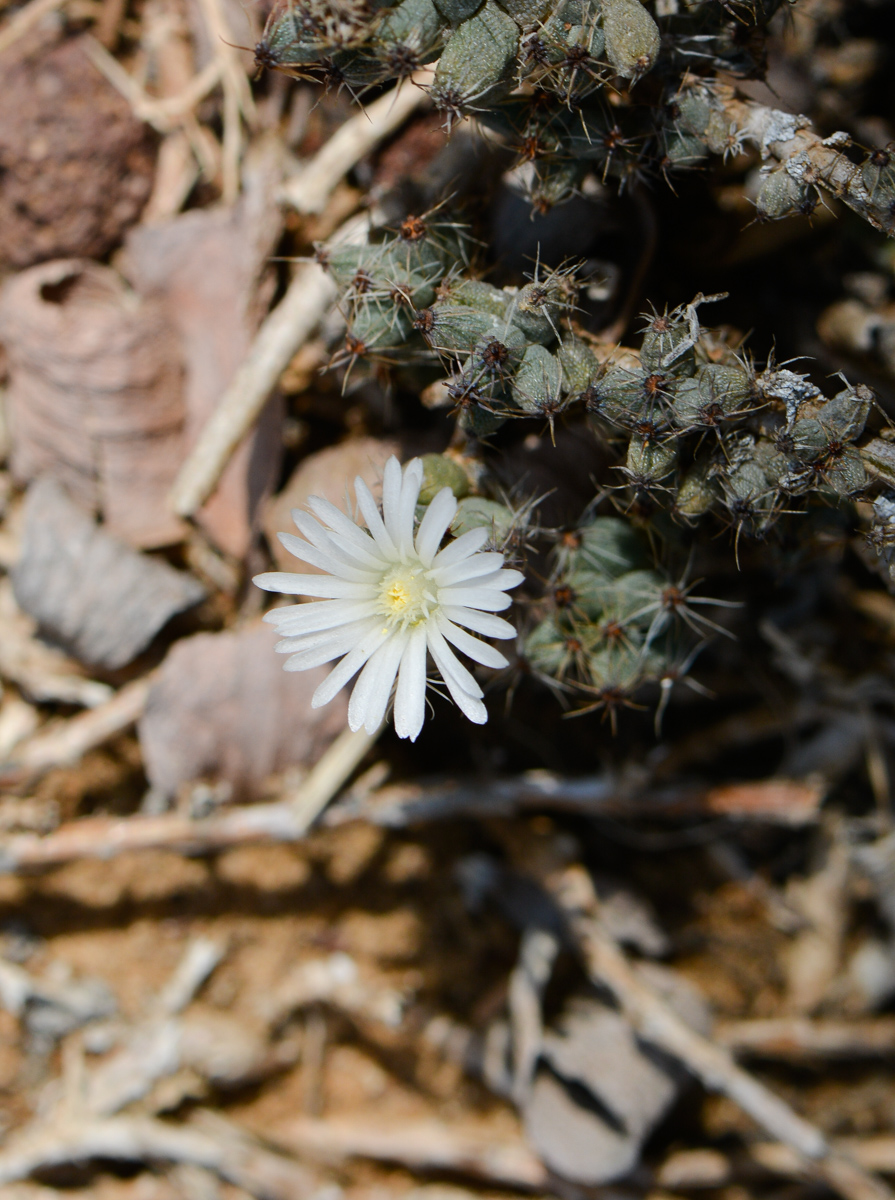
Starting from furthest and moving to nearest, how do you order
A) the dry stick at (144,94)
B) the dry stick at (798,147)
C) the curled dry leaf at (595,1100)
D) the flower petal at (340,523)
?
1. the dry stick at (144,94)
2. the curled dry leaf at (595,1100)
3. the flower petal at (340,523)
4. the dry stick at (798,147)

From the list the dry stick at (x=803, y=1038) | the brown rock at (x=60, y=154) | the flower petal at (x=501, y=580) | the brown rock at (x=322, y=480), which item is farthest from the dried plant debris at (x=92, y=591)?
the dry stick at (x=803, y=1038)

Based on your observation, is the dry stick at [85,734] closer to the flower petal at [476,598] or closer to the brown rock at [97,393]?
the brown rock at [97,393]

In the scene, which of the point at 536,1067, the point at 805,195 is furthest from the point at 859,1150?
the point at 805,195

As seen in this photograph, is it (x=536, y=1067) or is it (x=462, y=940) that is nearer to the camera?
(x=536, y=1067)

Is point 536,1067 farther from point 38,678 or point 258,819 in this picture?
point 38,678

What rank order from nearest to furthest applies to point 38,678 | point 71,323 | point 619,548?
point 619,548 < point 71,323 < point 38,678
